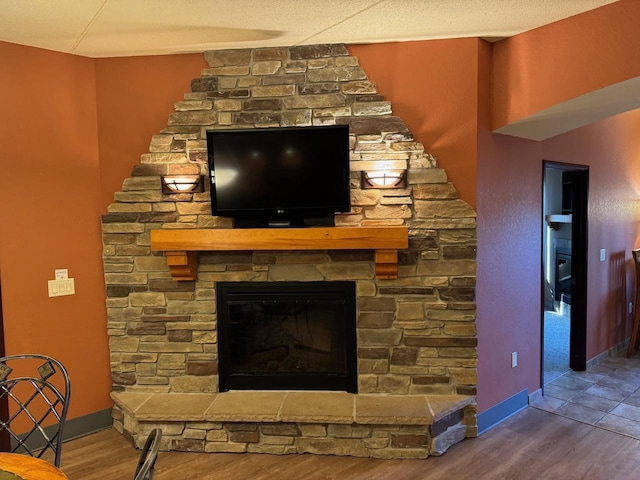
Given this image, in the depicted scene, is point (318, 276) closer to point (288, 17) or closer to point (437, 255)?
point (437, 255)

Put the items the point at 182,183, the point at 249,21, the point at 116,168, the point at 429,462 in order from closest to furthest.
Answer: the point at 249,21 < the point at 429,462 < the point at 182,183 < the point at 116,168

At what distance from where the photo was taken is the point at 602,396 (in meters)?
3.32

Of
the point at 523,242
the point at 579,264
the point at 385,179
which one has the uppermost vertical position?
the point at 385,179

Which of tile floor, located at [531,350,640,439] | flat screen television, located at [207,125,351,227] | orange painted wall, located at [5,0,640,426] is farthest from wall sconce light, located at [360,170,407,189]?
tile floor, located at [531,350,640,439]

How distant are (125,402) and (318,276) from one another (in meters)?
1.51

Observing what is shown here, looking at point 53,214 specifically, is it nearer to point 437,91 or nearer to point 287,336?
point 287,336

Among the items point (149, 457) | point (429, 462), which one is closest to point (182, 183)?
point (149, 457)

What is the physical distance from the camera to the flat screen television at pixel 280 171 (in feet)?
8.43

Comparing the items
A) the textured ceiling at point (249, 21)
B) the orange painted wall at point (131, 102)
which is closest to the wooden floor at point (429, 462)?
the orange painted wall at point (131, 102)

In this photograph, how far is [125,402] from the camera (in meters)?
2.71

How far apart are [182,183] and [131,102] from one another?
0.68m

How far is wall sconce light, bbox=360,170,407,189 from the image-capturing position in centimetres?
263

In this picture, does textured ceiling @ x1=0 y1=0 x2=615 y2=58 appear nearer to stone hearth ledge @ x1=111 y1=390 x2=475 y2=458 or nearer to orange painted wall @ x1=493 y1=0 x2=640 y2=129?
orange painted wall @ x1=493 y1=0 x2=640 y2=129

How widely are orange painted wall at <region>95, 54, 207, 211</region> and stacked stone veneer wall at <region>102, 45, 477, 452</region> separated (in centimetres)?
8
